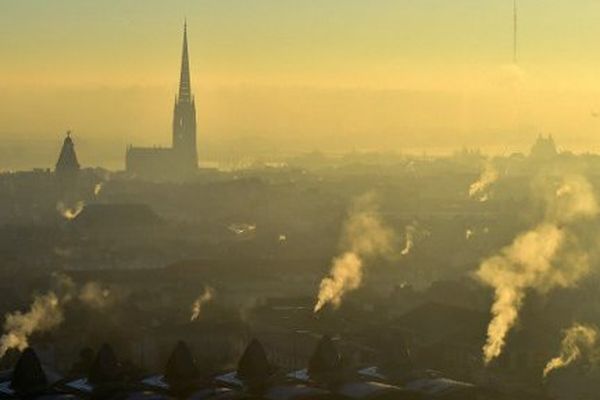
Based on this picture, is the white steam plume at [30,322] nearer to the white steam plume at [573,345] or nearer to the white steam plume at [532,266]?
the white steam plume at [532,266]

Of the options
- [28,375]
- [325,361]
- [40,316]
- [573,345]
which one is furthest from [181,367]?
[40,316]

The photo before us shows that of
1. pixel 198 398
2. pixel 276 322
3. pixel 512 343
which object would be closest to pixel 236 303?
pixel 276 322

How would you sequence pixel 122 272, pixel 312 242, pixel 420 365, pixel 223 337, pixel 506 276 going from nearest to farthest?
1. pixel 420 365
2. pixel 223 337
3. pixel 506 276
4. pixel 122 272
5. pixel 312 242

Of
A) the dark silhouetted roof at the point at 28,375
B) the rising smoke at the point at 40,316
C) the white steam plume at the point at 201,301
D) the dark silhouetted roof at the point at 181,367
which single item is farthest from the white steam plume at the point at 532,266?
the rising smoke at the point at 40,316

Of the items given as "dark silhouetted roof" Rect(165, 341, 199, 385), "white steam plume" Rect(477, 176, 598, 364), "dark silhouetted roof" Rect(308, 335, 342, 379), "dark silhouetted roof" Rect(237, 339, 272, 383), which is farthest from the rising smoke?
"white steam plume" Rect(477, 176, 598, 364)

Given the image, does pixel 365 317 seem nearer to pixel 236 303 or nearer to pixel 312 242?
pixel 236 303
